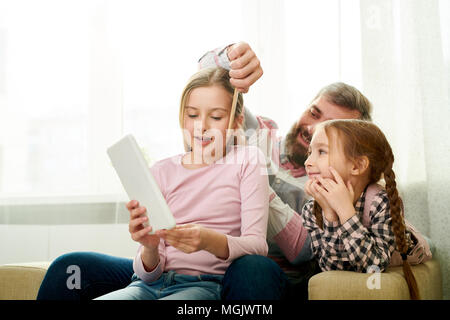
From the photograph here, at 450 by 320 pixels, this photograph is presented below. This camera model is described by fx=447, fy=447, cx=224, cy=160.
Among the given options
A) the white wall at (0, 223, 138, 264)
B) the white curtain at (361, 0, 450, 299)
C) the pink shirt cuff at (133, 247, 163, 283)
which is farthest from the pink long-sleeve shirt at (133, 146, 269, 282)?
the white wall at (0, 223, 138, 264)

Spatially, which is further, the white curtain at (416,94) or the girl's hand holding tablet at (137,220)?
the white curtain at (416,94)

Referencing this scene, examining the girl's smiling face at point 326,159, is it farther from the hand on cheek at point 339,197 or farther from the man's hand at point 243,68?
the man's hand at point 243,68

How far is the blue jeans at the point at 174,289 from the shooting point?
2.79ft

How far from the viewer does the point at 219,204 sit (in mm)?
1021

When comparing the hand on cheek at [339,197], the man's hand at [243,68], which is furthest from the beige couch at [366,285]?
the man's hand at [243,68]

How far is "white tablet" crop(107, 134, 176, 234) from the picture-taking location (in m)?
0.80

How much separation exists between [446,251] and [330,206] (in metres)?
0.58

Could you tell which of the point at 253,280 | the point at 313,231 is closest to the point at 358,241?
the point at 313,231

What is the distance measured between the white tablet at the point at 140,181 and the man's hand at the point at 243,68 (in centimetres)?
34

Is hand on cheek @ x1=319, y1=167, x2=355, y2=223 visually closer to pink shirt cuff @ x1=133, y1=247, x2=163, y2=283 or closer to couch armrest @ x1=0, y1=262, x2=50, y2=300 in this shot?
pink shirt cuff @ x1=133, y1=247, x2=163, y2=283

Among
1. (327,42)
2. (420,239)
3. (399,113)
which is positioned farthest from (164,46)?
(420,239)

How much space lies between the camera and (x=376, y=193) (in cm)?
98

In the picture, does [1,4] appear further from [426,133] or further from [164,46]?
[426,133]

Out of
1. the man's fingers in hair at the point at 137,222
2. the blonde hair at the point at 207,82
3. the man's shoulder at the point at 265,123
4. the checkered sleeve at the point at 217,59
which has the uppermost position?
the checkered sleeve at the point at 217,59
